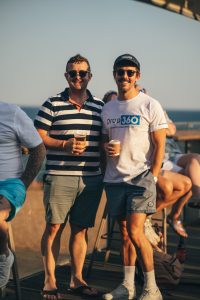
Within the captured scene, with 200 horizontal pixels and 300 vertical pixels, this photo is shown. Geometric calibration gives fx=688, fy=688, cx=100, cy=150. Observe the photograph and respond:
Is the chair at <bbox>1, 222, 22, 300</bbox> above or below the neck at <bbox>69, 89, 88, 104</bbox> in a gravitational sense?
below

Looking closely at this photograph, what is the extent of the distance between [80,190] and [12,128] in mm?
987

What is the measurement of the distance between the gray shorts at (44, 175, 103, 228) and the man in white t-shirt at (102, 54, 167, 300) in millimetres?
281

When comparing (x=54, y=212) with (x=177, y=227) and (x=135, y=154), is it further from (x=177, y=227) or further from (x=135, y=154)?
(x=177, y=227)

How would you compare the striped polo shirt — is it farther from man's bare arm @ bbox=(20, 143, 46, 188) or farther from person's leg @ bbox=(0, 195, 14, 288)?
person's leg @ bbox=(0, 195, 14, 288)

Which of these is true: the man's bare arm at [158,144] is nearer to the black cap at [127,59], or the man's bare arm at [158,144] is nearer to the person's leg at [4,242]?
the black cap at [127,59]

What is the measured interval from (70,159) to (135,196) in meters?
0.61

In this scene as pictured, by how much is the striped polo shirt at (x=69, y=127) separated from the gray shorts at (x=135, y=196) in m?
0.30

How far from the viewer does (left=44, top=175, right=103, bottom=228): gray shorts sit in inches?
211

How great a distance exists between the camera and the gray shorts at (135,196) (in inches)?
201

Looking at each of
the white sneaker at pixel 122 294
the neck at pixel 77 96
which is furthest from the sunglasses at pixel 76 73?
the white sneaker at pixel 122 294

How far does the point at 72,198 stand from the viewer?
5430mm

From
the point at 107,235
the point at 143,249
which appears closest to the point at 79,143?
the point at 143,249

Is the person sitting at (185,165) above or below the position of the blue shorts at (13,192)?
above

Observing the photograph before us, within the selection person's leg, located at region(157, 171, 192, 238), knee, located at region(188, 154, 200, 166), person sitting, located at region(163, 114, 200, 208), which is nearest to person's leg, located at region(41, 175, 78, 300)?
person's leg, located at region(157, 171, 192, 238)
